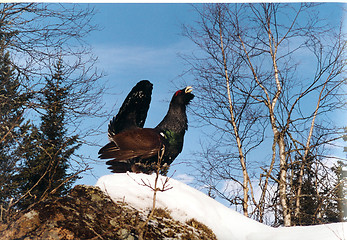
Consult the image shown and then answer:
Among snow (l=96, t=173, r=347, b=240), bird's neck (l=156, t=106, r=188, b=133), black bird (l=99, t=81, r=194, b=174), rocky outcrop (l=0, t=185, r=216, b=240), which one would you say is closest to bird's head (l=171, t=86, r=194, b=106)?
black bird (l=99, t=81, r=194, b=174)

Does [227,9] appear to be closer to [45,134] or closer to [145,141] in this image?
[145,141]

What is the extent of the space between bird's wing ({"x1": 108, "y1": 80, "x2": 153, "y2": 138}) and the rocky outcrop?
2125 mm

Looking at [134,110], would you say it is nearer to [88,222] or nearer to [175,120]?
[175,120]

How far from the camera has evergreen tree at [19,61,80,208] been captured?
7596mm

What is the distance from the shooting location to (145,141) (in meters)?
5.95

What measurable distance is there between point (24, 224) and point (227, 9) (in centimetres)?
785

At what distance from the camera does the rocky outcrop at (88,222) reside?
367 cm

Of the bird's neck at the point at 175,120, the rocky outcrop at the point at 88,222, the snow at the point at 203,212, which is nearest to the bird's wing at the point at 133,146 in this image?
the bird's neck at the point at 175,120

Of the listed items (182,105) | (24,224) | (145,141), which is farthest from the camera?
(182,105)

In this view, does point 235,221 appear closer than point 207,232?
No

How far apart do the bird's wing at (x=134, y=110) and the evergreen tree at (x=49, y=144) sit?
85cm

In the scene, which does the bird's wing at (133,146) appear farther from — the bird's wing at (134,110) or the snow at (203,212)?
the snow at (203,212)

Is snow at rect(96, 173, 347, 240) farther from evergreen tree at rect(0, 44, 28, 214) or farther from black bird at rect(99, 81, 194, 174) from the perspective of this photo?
evergreen tree at rect(0, 44, 28, 214)

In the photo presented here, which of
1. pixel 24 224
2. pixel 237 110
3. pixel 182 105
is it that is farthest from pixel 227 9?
pixel 24 224
